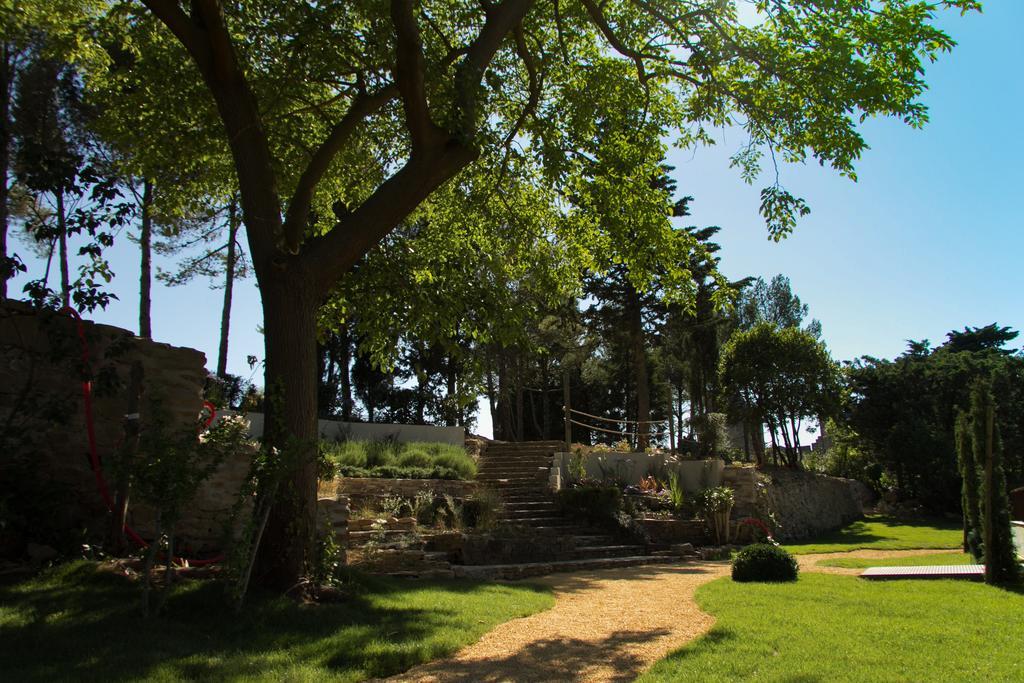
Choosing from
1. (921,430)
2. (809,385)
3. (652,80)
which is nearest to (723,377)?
(809,385)

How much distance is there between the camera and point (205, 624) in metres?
5.07

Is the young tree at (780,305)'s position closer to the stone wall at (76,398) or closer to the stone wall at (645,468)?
the stone wall at (645,468)

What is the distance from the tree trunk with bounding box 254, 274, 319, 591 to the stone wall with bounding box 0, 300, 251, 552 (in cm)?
72

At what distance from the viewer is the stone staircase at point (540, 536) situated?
410 inches

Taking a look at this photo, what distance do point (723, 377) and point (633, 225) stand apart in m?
13.4

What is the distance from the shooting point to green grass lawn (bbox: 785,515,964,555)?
14367 millimetres

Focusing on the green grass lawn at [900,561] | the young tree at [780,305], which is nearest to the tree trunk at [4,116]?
the green grass lawn at [900,561]

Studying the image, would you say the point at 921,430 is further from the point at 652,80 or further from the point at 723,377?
the point at 652,80

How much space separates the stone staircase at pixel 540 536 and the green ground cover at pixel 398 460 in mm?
737

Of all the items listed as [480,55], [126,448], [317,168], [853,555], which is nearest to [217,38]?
[317,168]

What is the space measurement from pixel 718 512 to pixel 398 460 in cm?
651

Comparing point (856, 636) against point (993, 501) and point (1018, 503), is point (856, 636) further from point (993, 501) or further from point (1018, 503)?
point (1018, 503)

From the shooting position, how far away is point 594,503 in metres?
13.5

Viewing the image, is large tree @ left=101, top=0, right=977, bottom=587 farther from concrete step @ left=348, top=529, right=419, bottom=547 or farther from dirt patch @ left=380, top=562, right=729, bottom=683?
concrete step @ left=348, top=529, right=419, bottom=547
